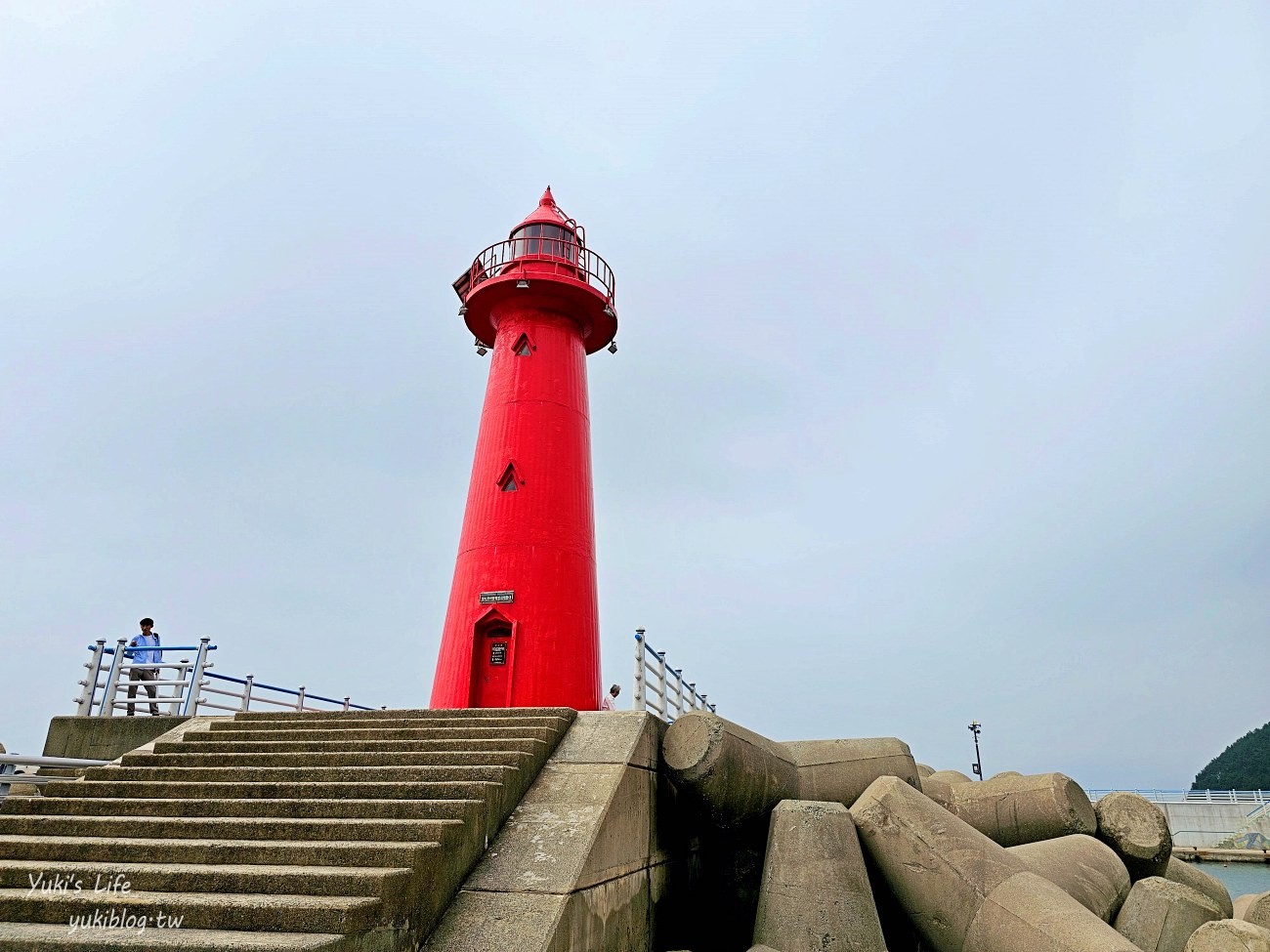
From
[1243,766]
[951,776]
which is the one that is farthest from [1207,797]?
[1243,766]

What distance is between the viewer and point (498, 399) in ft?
43.8

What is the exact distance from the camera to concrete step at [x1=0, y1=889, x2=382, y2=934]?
3984 millimetres

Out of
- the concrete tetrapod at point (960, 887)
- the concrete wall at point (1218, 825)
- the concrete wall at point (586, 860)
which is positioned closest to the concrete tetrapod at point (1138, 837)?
the concrete tetrapod at point (960, 887)

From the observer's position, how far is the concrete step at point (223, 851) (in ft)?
15.6

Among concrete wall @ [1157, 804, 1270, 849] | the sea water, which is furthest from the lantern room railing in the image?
concrete wall @ [1157, 804, 1270, 849]

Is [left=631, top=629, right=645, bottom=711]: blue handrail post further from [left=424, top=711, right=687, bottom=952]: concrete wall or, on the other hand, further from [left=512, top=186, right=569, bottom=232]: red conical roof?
[left=512, top=186, right=569, bottom=232]: red conical roof

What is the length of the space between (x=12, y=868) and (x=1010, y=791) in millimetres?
9341

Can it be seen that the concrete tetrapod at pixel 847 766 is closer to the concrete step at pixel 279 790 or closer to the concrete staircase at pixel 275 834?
the concrete staircase at pixel 275 834

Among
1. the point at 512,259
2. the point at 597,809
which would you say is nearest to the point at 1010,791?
the point at 597,809

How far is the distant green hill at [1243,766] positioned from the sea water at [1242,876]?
1712 inches

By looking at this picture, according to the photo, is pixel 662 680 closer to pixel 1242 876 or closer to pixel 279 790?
pixel 279 790

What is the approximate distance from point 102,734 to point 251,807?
5286mm

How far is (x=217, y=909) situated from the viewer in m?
4.12

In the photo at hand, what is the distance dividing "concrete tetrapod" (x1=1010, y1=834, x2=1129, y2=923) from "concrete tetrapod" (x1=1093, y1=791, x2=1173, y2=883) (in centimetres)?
71
